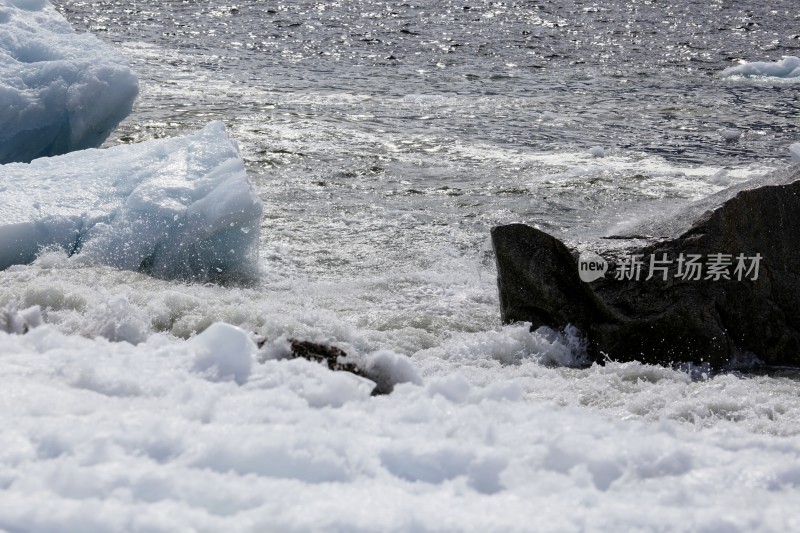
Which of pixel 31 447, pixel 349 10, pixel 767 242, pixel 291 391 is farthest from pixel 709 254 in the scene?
pixel 349 10

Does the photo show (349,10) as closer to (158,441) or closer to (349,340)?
(349,340)

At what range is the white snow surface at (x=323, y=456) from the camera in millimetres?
2746

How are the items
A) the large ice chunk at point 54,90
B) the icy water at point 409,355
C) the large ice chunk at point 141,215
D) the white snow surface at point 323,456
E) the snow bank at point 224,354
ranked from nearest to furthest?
the white snow surface at point 323,456 < the icy water at point 409,355 < the snow bank at point 224,354 < the large ice chunk at point 141,215 < the large ice chunk at point 54,90

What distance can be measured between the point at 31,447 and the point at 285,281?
10.9 ft

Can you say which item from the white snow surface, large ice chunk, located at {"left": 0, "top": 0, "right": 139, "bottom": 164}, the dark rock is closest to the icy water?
the white snow surface

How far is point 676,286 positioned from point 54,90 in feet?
20.1

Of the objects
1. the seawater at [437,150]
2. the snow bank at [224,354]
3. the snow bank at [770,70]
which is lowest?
the seawater at [437,150]

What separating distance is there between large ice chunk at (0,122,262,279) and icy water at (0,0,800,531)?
0.25 m

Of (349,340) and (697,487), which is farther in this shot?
(349,340)

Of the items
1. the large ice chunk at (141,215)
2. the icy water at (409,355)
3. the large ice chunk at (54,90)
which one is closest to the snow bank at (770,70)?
the icy water at (409,355)

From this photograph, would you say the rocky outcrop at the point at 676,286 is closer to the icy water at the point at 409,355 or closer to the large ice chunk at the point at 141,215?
the icy water at the point at 409,355

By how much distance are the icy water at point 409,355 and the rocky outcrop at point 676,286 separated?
242 millimetres

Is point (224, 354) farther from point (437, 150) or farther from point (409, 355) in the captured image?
point (437, 150)

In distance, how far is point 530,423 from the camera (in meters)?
3.40
